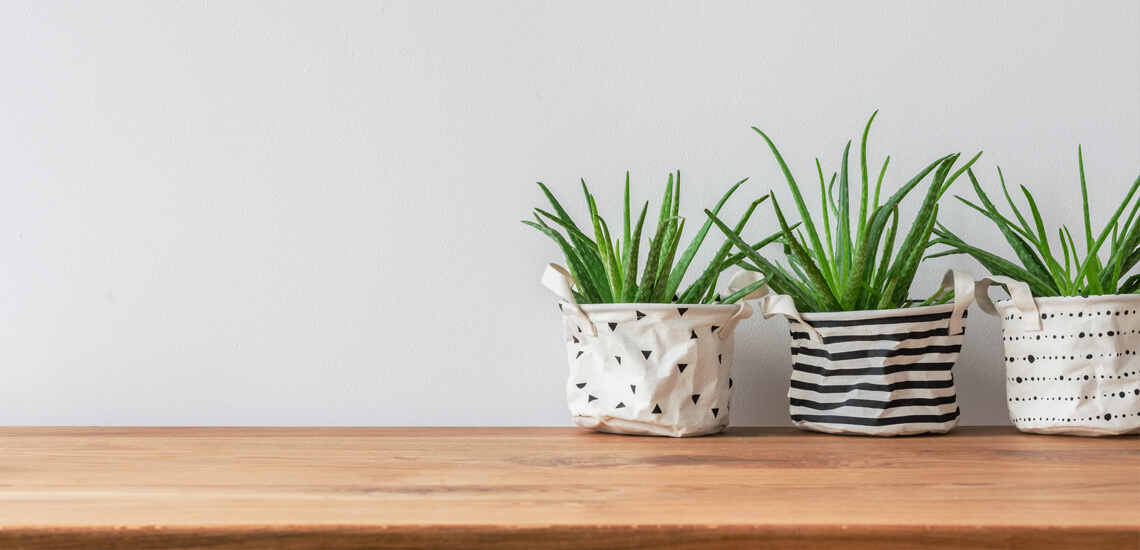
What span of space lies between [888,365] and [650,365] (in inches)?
8.4

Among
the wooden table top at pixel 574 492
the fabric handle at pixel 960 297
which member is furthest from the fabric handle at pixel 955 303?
the wooden table top at pixel 574 492

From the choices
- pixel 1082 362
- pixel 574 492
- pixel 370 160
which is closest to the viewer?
pixel 574 492

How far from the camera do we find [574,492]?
0.47 meters

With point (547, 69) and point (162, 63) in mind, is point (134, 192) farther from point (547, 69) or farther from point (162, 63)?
point (547, 69)

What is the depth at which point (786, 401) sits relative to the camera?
32.4 inches

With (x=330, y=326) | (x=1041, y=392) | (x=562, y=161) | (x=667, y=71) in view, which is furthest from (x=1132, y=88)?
(x=330, y=326)

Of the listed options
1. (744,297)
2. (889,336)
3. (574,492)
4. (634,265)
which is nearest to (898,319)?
(889,336)

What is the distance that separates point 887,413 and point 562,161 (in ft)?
1.40

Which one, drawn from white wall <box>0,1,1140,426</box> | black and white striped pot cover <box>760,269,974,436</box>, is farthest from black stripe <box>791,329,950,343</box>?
white wall <box>0,1,1140,426</box>

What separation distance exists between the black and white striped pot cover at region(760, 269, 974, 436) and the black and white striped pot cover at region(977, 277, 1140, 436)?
63mm

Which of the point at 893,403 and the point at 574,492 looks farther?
the point at 893,403

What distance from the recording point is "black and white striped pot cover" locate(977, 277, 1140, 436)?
654 mm

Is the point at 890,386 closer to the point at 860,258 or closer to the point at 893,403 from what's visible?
the point at 893,403

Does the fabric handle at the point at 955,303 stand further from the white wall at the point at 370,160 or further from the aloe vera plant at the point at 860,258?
the white wall at the point at 370,160
